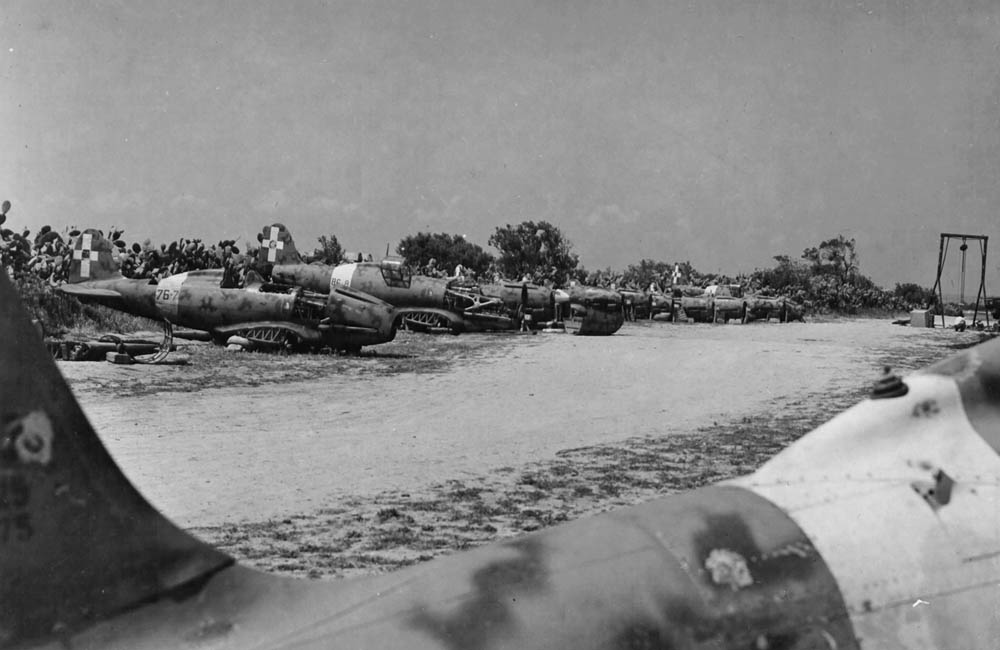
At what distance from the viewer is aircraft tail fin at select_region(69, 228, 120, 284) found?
17.1 m

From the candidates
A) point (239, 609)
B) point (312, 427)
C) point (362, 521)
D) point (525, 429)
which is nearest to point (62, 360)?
point (312, 427)

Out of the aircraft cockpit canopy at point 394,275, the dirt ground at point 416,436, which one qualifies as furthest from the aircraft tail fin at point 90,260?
the aircraft cockpit canopy at point 394,275

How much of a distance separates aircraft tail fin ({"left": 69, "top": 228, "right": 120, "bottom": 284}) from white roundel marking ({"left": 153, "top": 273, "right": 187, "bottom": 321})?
1747mm

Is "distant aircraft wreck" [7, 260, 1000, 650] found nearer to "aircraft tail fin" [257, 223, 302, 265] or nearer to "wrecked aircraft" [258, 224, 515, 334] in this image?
"wrecked aircraft" [258, 224, 515, 334]

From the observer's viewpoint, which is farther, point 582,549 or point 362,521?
point 362,521

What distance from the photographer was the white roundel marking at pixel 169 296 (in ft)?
52.0

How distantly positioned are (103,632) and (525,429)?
23.8 feet

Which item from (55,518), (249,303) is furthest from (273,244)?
(55,518)

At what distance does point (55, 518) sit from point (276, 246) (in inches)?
876

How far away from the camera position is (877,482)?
2.23m

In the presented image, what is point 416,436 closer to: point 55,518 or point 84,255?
point 55,518

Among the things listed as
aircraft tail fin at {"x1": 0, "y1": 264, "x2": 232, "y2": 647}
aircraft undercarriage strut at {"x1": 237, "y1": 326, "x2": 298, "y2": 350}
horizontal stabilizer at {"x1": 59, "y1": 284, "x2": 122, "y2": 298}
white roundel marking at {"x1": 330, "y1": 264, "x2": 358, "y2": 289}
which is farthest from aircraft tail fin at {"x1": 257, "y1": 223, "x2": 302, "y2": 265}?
aircraft tail fin at {"x1": 0, "y1": 264, "x2": 232, "y2": 647}

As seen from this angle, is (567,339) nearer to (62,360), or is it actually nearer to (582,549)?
(62,360)

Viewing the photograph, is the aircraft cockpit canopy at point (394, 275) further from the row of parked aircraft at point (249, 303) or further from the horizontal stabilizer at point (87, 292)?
the horizontal stabilizer at point (87, 292)
